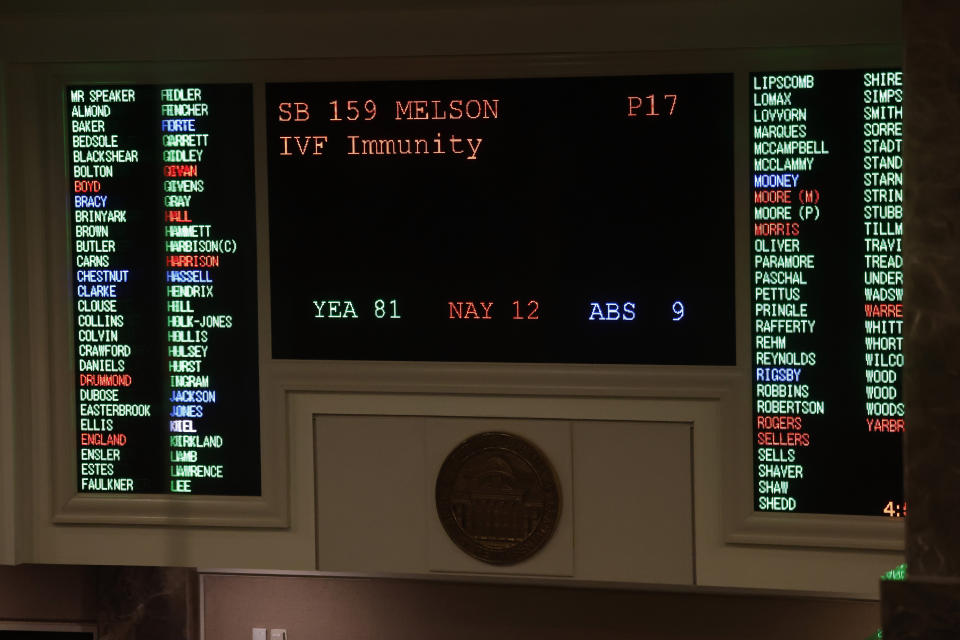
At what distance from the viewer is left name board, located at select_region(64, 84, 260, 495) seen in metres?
2.99

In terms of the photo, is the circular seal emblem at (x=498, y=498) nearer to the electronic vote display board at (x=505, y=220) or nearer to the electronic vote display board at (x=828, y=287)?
the electronic vote display board at (x=505, y=220)

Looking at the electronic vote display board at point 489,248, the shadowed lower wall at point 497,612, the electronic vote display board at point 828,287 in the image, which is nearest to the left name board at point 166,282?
the electronic vote display board at point 489,248

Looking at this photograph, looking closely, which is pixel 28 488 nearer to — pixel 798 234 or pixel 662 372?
pixel 662 372

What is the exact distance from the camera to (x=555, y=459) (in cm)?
289

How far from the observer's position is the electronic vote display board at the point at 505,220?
2.81m

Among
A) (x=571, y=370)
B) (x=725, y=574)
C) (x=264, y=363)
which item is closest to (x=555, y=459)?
(x=571, y=370)

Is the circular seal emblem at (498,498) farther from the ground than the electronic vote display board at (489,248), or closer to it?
closer to it

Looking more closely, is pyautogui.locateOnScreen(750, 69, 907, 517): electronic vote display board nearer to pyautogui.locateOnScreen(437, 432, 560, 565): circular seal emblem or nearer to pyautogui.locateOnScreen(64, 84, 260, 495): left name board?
pyautogui.locateOnScreen(437, 432, 560, 565): circular seal emblem

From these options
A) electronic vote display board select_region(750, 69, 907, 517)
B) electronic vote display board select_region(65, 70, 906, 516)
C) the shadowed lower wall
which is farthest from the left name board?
electronic vote display board select_region(750, 69, 907, 517)

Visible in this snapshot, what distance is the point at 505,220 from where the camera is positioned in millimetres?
2885

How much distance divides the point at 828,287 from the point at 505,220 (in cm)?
74

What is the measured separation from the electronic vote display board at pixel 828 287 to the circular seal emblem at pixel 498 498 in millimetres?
514

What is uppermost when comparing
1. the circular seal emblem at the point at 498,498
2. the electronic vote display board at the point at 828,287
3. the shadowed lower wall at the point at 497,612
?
the electronic vote display board at the point at 828,287

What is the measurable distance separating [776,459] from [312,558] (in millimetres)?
1120
